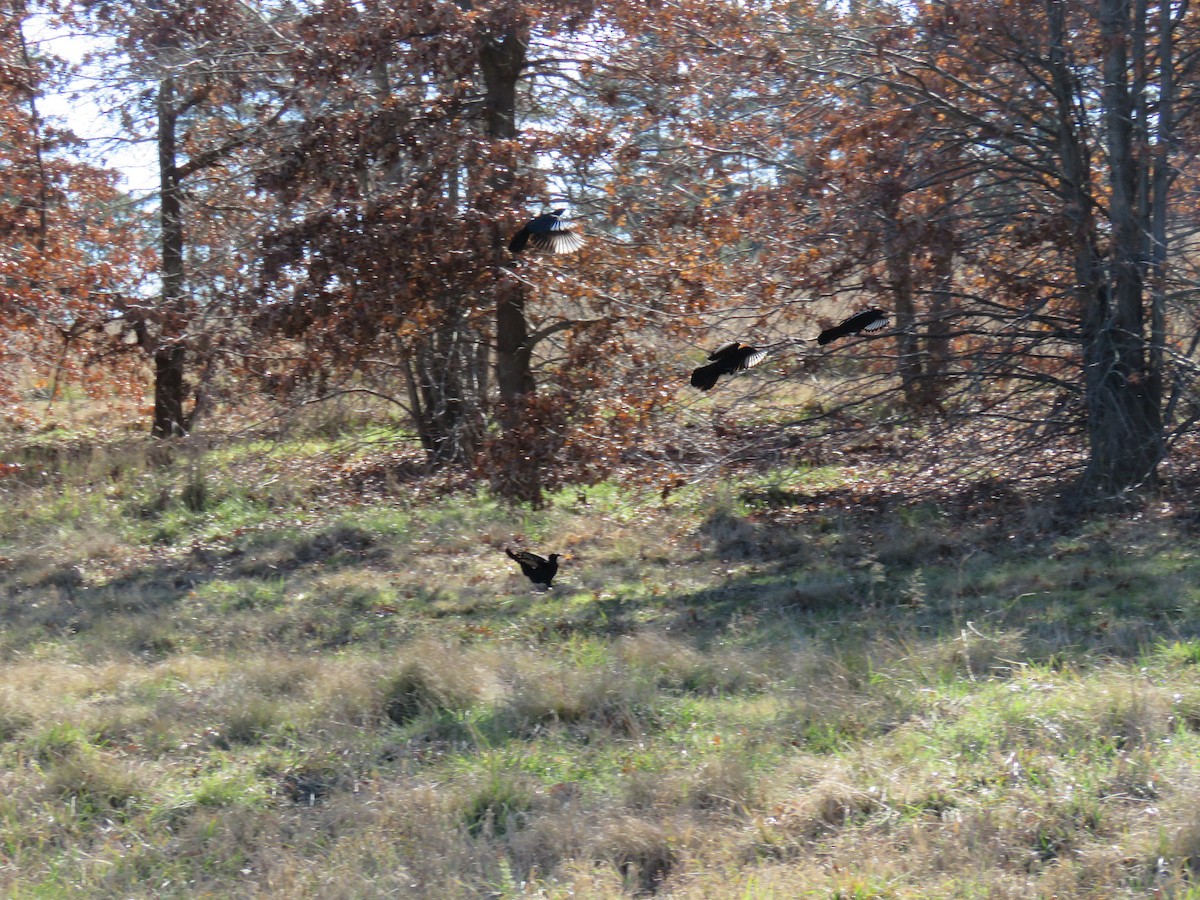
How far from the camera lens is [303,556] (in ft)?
32.8

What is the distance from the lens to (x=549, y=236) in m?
8.57

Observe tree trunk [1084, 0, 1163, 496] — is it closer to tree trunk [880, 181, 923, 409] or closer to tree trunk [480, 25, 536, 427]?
tree trunk [880, 181, 923, 409]

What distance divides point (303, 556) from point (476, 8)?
5.08 metres

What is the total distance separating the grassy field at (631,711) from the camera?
398 centimetres

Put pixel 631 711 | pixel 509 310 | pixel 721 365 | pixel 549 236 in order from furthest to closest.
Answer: pixel 509 310 < pixel 549 236 < pixel 721 365 < pixel 631 711

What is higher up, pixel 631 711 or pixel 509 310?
pixel 509 310

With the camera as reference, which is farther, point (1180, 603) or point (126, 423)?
point (126, 423)

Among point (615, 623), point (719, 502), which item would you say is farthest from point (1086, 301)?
point (615, 623)

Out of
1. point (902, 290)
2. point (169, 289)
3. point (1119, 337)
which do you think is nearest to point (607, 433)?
point (902, 290)

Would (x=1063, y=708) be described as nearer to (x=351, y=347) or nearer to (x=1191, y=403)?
(x=1191, y=403)

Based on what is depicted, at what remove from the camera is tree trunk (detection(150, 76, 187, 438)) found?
38.6 ft

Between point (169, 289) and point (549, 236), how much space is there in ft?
20.3

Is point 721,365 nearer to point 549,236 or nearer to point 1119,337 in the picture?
point 549,236

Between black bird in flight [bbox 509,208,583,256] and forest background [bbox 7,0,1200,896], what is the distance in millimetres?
664
